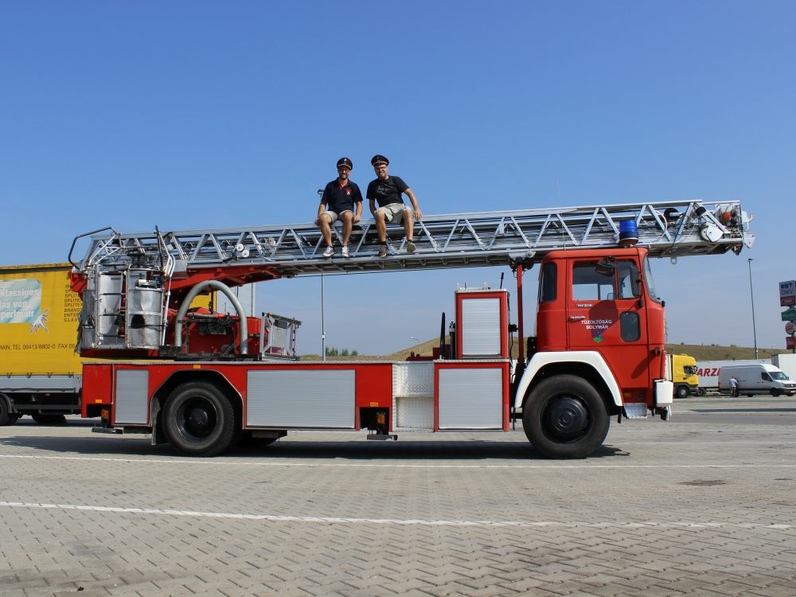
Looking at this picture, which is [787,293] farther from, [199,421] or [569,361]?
[199,421]

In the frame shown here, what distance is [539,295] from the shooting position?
444 inches

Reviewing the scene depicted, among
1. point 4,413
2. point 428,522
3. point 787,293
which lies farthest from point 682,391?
point 428,522

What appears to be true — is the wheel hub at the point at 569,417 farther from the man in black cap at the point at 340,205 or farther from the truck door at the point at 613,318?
the man in black cap at the point at 340,205

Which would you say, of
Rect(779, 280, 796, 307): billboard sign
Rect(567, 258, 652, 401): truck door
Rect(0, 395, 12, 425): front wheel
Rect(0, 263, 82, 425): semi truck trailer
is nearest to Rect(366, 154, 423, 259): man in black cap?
Rect(567, 258, 652, 401): truck door

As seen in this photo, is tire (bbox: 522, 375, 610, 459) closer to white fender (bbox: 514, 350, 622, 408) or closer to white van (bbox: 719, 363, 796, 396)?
white fender (bbox: 514, 350, 622, 408)

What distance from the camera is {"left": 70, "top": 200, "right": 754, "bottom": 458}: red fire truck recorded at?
1070cm

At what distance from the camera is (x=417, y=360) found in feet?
38.0

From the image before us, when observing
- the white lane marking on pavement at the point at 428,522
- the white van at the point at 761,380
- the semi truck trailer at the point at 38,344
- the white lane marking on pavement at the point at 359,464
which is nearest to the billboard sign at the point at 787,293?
the white van at the point at 761,380

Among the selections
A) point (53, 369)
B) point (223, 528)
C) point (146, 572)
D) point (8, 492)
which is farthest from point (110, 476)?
point (53, 369)

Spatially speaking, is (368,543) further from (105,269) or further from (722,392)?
(722,392)

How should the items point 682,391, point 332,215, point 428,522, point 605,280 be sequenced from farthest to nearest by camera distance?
point 682,391
point 332,215
point 605,280
point 428,522

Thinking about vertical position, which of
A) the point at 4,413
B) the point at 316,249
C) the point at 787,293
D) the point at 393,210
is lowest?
the point at 4,413

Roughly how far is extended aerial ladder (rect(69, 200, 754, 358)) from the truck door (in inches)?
24.2

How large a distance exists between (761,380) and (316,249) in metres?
42.6
